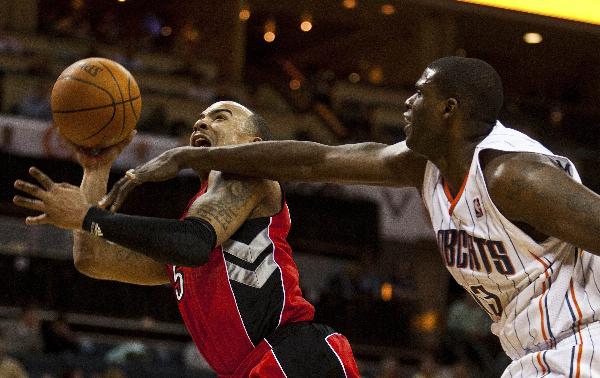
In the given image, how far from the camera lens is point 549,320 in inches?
134

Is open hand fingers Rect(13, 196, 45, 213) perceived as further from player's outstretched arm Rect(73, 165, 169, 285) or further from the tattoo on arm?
player's outstretched arm Rect(73, 165, 169, 285)

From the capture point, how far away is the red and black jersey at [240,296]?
4.01m

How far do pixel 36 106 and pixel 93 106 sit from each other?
29.5 ft

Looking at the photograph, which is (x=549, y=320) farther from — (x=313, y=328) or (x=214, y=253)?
(x=214, y=253)

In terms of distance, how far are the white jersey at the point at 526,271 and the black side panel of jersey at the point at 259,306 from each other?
2.79 ft

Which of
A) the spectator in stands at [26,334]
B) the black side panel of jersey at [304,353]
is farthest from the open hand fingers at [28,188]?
the spectator in stands at [26,334]

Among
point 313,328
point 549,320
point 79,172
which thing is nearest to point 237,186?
point 313,328

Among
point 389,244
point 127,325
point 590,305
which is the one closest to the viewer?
point 590,305

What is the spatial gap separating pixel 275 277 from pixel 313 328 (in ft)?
0.87

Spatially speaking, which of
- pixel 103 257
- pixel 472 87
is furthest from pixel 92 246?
pixel 472 87

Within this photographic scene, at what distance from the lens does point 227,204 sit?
399 cm

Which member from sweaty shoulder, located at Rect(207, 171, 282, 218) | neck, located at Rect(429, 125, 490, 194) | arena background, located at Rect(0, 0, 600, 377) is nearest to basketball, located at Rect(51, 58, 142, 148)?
sweaty shoulder, located at Rect(207, 171, 282, 218)

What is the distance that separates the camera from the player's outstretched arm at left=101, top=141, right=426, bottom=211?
403 centimetres

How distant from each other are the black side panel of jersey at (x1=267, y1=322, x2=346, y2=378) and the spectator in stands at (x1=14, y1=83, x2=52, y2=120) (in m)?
9.37
